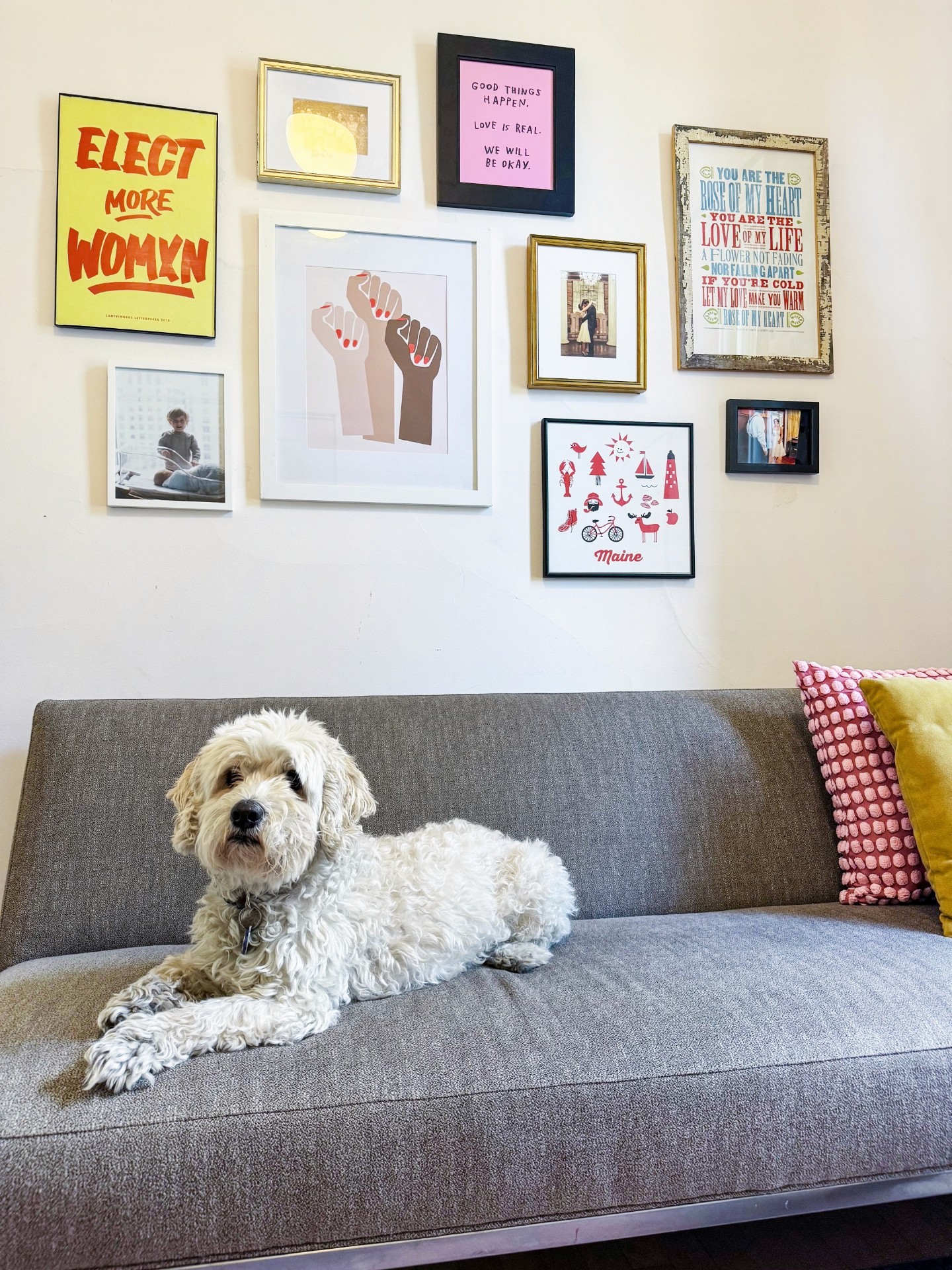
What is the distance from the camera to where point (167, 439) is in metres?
2.12

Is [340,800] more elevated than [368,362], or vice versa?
[368,362]

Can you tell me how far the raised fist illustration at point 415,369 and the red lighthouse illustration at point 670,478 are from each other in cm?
67

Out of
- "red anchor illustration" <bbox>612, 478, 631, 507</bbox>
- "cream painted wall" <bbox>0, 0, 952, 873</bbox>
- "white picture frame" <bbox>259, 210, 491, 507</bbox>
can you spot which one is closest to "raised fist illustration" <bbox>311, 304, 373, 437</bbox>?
"white picture frame" <bbox>259, 210, 491, 507</bbox>

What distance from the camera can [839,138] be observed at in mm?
2568

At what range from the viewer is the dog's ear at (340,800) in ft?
4.38

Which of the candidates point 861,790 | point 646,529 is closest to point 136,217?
point 646,529

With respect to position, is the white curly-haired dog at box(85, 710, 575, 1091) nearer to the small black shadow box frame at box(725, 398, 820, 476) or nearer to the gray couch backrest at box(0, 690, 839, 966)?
the gray couch backrest at box(0, 690, 839, 966)

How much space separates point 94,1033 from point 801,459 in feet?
7.32

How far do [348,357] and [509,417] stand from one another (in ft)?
1.47

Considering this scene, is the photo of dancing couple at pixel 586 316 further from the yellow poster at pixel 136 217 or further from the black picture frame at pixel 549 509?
the yellow poster at pixel 136 217

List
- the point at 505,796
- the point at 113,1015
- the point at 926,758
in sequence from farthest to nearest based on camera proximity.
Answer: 1. the point at 505,796
2. the point at 926,758
3. the point at 113,1015

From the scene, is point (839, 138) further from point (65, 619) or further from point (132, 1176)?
point (132, 1176)

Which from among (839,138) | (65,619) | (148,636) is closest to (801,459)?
(839,138)

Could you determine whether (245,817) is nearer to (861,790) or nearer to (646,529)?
(861,790)
